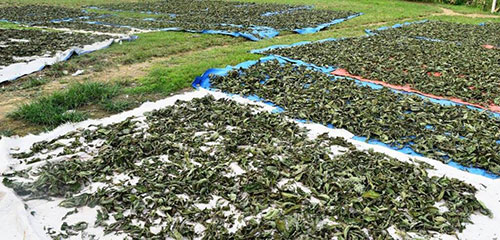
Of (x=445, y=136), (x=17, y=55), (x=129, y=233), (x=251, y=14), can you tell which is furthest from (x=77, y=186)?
(x=251, y=14)

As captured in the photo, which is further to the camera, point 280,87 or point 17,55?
point 17,55

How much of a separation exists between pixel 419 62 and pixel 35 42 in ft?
25.0

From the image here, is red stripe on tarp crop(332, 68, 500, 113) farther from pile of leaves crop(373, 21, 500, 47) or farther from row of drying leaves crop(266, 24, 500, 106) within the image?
pile of leaves crop(373, 21, 500, 47)

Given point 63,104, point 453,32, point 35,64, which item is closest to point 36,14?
point 35,64

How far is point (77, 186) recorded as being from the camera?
287 cm

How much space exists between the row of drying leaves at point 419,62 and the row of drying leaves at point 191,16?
9.56ft

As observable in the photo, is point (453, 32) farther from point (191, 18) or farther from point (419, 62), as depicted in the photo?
point (191, 18)

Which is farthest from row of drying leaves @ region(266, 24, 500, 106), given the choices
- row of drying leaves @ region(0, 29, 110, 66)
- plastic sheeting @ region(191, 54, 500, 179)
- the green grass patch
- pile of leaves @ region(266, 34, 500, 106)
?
row of drying leaves @ region(0, 29, 110, 66)

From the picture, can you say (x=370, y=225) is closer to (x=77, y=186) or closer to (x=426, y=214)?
(x=426, y=214)

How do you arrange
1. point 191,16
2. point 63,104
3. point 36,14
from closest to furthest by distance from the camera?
point 63,104 < point 191,16 < point 36,14

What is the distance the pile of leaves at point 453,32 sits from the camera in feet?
27.3

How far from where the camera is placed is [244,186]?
2877 millimetres

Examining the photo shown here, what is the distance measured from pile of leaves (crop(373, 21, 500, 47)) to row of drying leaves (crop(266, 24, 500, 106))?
12.0 inches

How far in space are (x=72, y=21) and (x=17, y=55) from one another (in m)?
4.54
